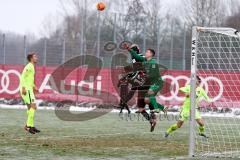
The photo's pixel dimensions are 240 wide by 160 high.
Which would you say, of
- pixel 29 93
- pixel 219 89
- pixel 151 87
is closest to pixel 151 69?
pixel 151 87

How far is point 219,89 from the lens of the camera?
91.6 feet

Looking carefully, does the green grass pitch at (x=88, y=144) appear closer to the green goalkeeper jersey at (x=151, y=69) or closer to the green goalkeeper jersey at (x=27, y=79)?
the green goalkeeper jersey at (x=27, y=79)

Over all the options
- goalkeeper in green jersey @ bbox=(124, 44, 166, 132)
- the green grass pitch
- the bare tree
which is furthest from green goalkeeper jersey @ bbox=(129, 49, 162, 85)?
the bare tree

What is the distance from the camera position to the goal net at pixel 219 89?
41.6 feet

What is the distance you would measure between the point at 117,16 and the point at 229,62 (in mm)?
15061

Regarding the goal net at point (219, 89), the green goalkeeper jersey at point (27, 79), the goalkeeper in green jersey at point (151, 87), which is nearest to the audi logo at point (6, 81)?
the goal net at point (219, 89)

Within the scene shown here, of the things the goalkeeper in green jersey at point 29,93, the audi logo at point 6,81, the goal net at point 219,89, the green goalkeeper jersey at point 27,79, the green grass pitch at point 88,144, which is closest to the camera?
the green grass pitch at point 88,144

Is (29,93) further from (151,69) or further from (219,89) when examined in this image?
(219,89)

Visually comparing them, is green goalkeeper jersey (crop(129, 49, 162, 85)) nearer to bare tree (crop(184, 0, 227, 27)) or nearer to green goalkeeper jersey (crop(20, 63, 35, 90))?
green goalkeeper jersey (crop(20, 63, 35, 90))

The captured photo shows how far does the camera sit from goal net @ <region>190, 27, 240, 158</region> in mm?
12688

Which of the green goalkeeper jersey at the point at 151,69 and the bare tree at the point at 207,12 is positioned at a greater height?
the bare tree at the point at 207,12

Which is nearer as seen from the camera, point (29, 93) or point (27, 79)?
point (29, 93)

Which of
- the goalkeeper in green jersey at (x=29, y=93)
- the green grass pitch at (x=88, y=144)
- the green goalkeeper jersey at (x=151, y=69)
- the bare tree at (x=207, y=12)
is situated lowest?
the green grass pitch at (x=88, y=144)

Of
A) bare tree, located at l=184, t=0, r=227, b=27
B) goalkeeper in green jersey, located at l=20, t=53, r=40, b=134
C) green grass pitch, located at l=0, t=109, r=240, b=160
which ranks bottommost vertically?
green grass pitch, located at l=0, t=109, r=240, b=160
